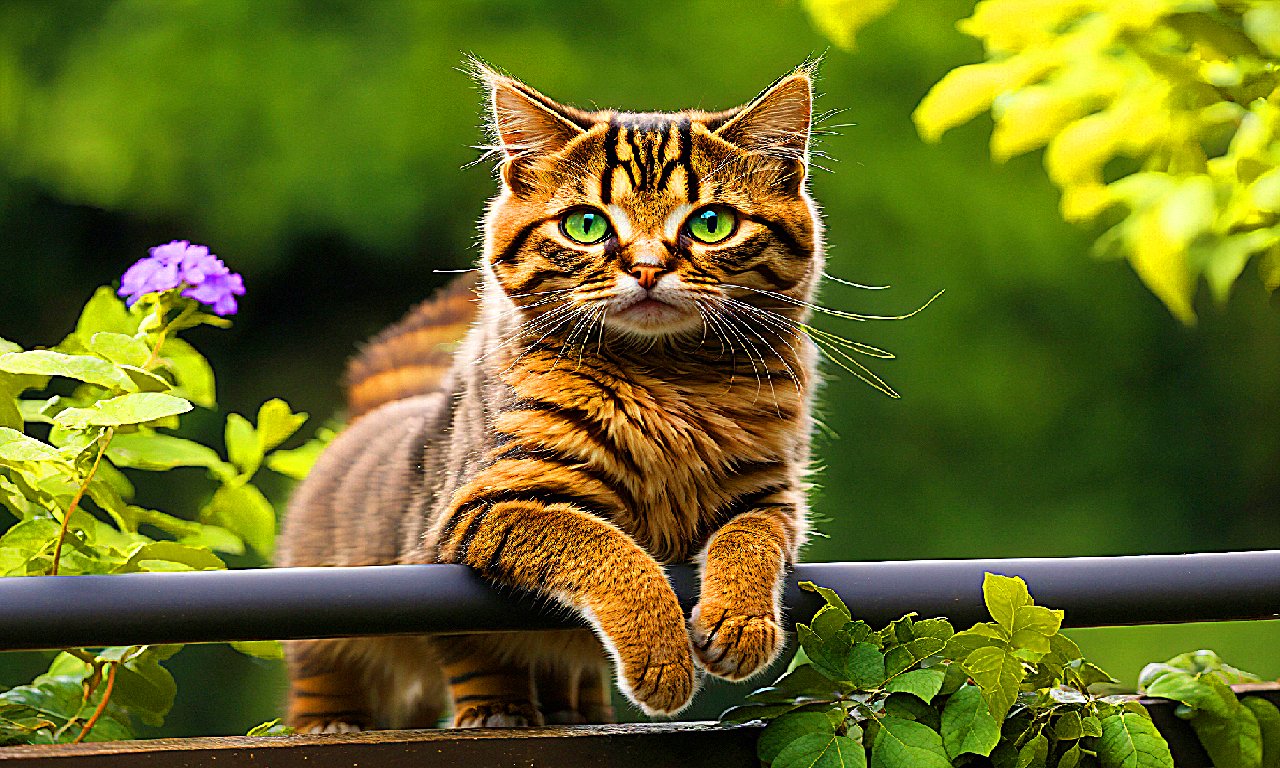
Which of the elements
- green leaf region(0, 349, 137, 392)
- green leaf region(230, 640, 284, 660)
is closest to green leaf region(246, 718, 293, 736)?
green leaf region(230, 640, 284, 660)

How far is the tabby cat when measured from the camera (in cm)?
106

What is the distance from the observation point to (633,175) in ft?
3.83

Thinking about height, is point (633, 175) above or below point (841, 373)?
above

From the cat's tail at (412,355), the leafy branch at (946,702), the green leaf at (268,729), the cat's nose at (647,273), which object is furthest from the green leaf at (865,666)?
Result: the cat's tail at (412,355)

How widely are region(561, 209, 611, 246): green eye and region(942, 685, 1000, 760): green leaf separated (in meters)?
0.50

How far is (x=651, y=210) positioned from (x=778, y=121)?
17cm

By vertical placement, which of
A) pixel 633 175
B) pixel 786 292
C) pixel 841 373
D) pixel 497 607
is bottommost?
pixel 841 373

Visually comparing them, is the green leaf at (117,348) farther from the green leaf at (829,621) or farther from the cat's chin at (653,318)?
the green leaf at (829,621)

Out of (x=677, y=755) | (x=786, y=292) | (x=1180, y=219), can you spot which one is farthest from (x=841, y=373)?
(x=677, y=755)

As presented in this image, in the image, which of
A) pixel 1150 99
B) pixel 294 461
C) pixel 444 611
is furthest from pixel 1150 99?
pixel 294 461

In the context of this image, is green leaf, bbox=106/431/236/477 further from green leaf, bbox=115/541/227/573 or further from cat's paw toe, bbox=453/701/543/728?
cat's paw toe, bbox=453/701/543/728

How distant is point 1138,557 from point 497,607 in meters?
0.43

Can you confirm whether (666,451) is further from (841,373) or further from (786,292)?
(841,373)

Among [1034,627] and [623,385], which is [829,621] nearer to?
[1034,627]
